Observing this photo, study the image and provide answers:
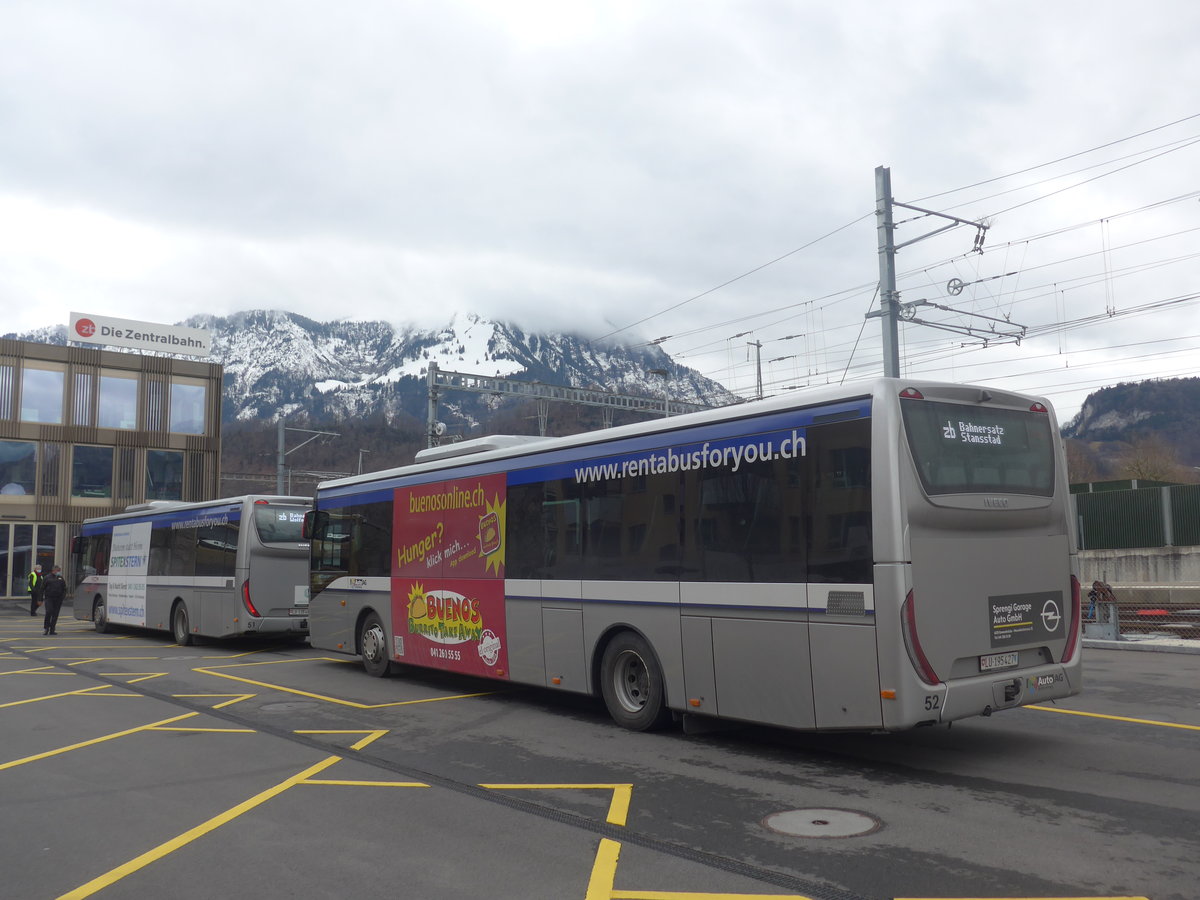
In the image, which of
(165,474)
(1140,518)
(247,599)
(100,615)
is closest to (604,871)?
(247,599)

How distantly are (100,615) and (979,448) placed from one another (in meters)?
23.8

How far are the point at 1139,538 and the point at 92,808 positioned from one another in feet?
93.1

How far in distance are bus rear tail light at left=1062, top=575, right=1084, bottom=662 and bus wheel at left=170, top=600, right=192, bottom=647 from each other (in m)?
17.6

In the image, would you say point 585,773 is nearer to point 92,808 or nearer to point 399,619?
point 92,808

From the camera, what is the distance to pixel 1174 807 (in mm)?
6340

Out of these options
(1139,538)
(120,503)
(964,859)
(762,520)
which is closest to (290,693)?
(762,520)

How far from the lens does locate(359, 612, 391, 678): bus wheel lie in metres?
14.2

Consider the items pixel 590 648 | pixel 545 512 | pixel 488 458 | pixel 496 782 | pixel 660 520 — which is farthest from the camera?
pixel 488 458

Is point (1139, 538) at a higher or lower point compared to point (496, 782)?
higher

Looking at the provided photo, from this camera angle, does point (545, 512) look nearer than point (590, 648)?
No

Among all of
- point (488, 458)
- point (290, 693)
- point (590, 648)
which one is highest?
point (488, 458)

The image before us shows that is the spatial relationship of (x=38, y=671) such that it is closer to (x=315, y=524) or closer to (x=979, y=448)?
(x=315, y=524)

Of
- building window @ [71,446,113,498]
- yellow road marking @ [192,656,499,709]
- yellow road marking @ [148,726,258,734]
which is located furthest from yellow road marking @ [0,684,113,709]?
building window @ [71,446,113,498]

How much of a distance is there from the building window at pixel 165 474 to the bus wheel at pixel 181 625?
3165 cm
